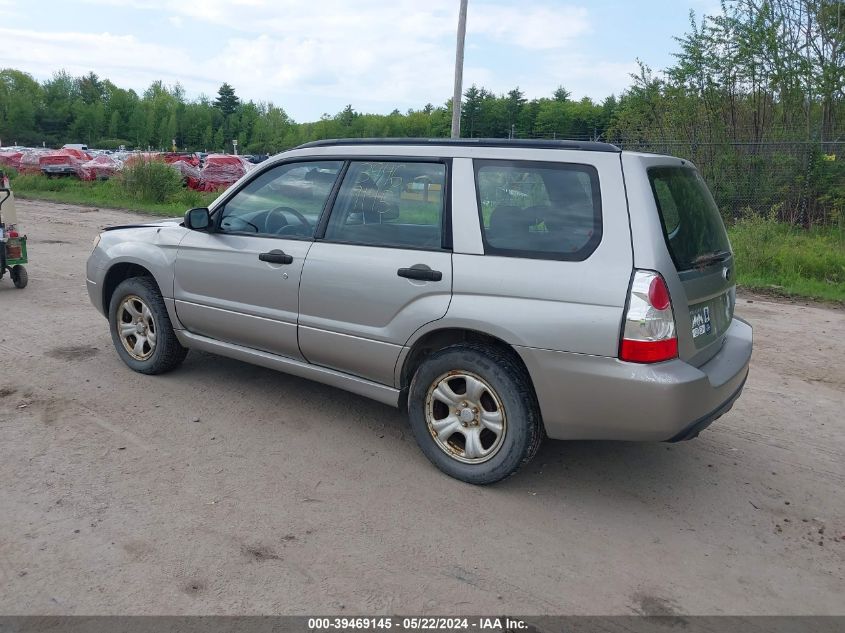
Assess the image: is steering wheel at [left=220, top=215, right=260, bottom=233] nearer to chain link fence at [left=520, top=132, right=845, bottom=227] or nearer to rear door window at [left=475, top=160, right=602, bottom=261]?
rear door window at [left=475, top=160, right=602, bottom=261]

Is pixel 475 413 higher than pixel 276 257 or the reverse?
the reverse

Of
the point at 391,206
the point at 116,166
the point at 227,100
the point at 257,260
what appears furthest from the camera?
the point at 227,100

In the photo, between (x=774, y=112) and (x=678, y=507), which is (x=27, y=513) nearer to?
(x=678, y=507)

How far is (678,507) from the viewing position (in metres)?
3.89

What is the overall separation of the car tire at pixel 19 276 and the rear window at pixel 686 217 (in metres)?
7.74

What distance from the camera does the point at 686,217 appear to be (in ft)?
12.8

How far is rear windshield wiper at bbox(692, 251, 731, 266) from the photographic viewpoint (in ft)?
12.6

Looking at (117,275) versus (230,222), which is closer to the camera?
(230,222)

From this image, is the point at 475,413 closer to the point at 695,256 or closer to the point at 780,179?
the point at 695,256

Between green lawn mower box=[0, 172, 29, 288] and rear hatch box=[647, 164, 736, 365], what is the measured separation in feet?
25.3

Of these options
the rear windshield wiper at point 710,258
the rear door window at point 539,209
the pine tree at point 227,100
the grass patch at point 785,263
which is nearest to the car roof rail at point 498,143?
the rear door window at point 539,209

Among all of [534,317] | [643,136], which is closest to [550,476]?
[534,317]

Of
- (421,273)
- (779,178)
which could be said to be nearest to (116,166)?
(779,178)

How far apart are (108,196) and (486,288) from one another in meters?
22.4
